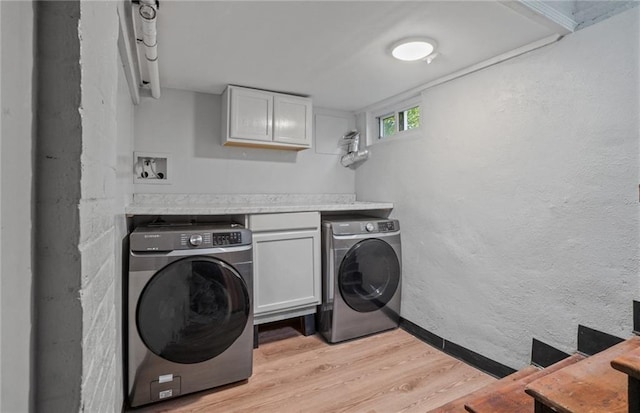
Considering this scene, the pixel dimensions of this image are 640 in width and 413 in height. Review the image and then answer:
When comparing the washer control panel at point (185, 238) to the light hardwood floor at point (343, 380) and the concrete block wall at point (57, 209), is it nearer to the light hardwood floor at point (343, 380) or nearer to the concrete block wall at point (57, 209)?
the light hardwood floor at point (343, 380)

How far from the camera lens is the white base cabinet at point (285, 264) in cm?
227

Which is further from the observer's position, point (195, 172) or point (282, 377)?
point (195, 172)

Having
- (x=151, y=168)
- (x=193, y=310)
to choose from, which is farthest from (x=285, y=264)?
(x=151, y=168)

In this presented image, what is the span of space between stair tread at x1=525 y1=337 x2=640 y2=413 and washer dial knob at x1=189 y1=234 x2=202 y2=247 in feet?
5.51

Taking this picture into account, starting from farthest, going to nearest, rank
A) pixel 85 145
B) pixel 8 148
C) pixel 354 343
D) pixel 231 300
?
pixel 354 343 < pixel 231 300 < pixel 85 145 < pixel 8 148

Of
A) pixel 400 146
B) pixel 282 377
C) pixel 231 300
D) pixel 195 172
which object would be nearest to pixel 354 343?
pixel 282 377

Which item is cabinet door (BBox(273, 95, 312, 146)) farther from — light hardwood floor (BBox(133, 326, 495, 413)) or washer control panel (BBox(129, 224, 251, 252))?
light hardwood floor (BBox(133, 326, 495, 413))

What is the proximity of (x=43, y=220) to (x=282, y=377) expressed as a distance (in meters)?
1.89

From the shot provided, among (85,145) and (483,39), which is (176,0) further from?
(483,39)

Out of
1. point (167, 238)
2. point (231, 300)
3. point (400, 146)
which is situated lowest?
point (231, 300)

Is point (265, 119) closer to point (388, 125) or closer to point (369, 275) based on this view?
point (388, 125)

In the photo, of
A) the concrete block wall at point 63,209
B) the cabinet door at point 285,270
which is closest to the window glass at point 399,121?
the cabinet door at point 285,270

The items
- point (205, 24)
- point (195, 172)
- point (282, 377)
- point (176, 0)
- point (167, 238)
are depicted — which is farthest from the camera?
point (195, 172)

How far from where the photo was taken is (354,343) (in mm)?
2447
